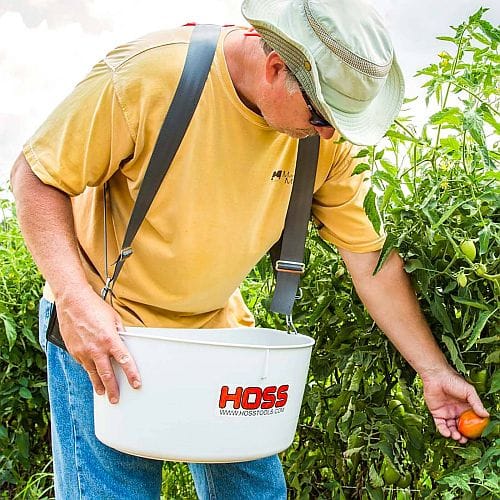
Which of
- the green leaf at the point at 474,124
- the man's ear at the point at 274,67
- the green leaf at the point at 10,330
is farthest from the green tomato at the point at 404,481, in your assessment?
the green leaf at the point at 10,330

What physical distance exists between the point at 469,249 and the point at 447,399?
375 mm

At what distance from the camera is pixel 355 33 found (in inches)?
59.8

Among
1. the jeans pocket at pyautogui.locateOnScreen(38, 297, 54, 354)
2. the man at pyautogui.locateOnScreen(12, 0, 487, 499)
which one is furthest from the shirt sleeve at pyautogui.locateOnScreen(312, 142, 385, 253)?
the jeans pocket at pyautogui.locateOnScreen(38, 297, 54, 354)

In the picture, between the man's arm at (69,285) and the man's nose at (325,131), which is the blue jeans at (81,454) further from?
the man's nose at (325,131)

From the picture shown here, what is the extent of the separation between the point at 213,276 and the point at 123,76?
40 cm

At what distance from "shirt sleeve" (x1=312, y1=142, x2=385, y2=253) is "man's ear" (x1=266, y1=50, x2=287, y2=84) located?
36cm

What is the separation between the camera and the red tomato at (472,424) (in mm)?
1742

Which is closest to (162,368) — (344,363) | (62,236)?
(62,236)

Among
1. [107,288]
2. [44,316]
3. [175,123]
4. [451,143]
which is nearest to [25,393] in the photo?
[44,316]

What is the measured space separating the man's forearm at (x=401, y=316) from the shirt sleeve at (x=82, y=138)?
554mm

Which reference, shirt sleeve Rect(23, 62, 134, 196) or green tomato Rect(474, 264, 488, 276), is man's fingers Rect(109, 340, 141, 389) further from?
green tomato Rect(474, 264, 488, 276)

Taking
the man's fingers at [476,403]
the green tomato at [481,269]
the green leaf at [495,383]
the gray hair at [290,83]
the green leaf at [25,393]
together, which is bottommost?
the green leaf at [25,393]

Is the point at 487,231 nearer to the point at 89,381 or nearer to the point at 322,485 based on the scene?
the point at 89,381

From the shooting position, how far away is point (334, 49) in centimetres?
150
